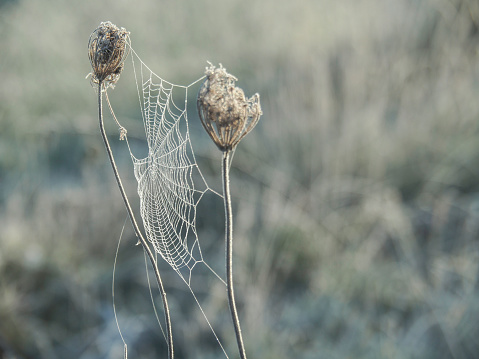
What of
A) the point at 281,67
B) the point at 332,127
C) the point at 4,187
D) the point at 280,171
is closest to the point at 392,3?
the point at 281,67

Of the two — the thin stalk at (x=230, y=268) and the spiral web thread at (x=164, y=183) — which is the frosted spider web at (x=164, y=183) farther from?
the thin stalk at (x=230, y=268)

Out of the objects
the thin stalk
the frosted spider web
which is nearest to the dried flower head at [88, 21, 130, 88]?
the frosted spider web

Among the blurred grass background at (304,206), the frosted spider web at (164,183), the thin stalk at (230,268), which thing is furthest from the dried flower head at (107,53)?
the blurred grass background at (304,206)

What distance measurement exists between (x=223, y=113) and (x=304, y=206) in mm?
2340

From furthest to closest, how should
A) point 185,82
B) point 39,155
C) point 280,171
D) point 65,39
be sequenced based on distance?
point 65,39
point 185,82
point 39,155
point 280,171

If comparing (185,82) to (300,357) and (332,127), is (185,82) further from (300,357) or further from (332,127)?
(300,357)

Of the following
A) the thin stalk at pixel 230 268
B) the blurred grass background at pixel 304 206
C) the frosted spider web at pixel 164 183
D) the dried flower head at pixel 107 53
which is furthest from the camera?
the blurred grass background at pixel 304 206

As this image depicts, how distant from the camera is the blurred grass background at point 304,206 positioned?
2062 millimetres

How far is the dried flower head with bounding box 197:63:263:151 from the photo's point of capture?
50 centimetres

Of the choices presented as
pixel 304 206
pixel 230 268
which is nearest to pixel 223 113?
pixel 230 268

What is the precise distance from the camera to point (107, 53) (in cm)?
59

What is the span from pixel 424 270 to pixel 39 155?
2643 mm

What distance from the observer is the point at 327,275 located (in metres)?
2.28

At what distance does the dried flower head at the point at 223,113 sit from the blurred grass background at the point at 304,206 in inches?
47.8
